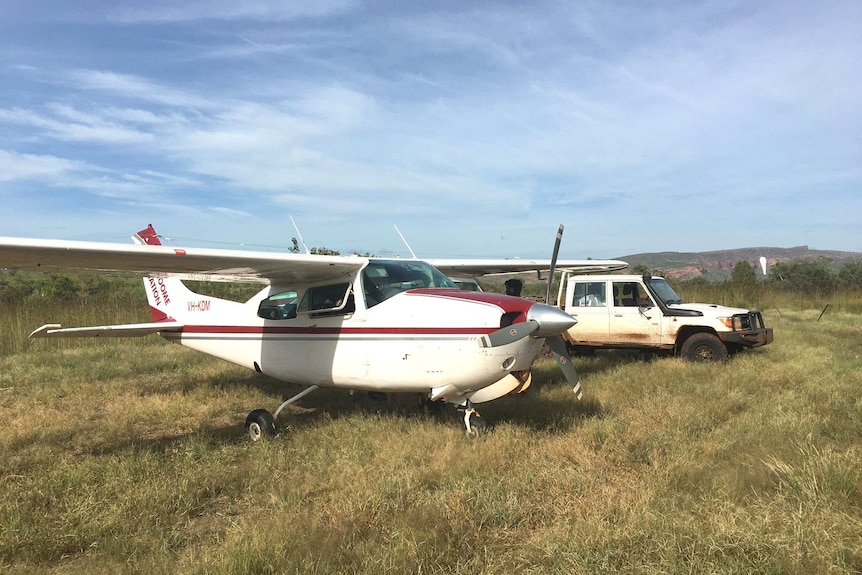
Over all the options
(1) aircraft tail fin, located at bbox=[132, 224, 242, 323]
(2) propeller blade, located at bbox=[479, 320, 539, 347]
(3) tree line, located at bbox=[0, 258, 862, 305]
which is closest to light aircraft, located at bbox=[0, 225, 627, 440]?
(2) propeller blade, located at bbox=[479, 320, 539, 347]

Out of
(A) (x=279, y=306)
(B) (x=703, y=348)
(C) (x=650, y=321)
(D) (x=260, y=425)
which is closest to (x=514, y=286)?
(C) (x=650, y=321)

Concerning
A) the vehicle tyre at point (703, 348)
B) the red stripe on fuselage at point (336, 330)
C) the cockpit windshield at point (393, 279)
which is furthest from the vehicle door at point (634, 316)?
the red stripe on fuselage at point (336, 330)

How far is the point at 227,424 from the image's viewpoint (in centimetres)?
659

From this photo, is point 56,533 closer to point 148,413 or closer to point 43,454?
point 43,454

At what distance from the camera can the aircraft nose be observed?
15.9 feet

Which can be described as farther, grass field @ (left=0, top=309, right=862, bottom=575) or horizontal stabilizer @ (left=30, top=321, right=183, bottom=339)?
horizontal stabilizer @ (left=30, top=321, right=183, bottom=339)

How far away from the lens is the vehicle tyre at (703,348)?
922 cm

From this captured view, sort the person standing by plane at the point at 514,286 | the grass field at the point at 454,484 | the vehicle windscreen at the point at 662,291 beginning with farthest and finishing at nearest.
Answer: the person standing by plane at the point at 514,286, the vehicle windscreen at the point at 662,291, the grass field at the point at 454,484

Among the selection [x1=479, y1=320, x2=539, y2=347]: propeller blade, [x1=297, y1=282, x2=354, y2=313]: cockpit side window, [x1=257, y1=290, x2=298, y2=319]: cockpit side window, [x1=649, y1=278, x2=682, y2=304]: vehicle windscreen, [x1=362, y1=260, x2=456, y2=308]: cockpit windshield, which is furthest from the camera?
[x1=649, y1=278, x2=682, y2=304]: vehicle windscreen

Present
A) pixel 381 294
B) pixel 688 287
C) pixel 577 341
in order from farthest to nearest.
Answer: pixel 688 287 < pixel 577 341 < pixel 381 294

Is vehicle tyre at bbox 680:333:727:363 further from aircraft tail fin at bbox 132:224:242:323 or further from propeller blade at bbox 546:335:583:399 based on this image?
aircraft tail fin at bbox 132:224:242:323

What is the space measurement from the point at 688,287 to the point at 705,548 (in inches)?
793

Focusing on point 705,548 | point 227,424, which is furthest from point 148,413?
point 705,548

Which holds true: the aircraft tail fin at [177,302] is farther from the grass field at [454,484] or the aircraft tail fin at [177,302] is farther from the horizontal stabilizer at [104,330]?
the grass field at [454,484]
